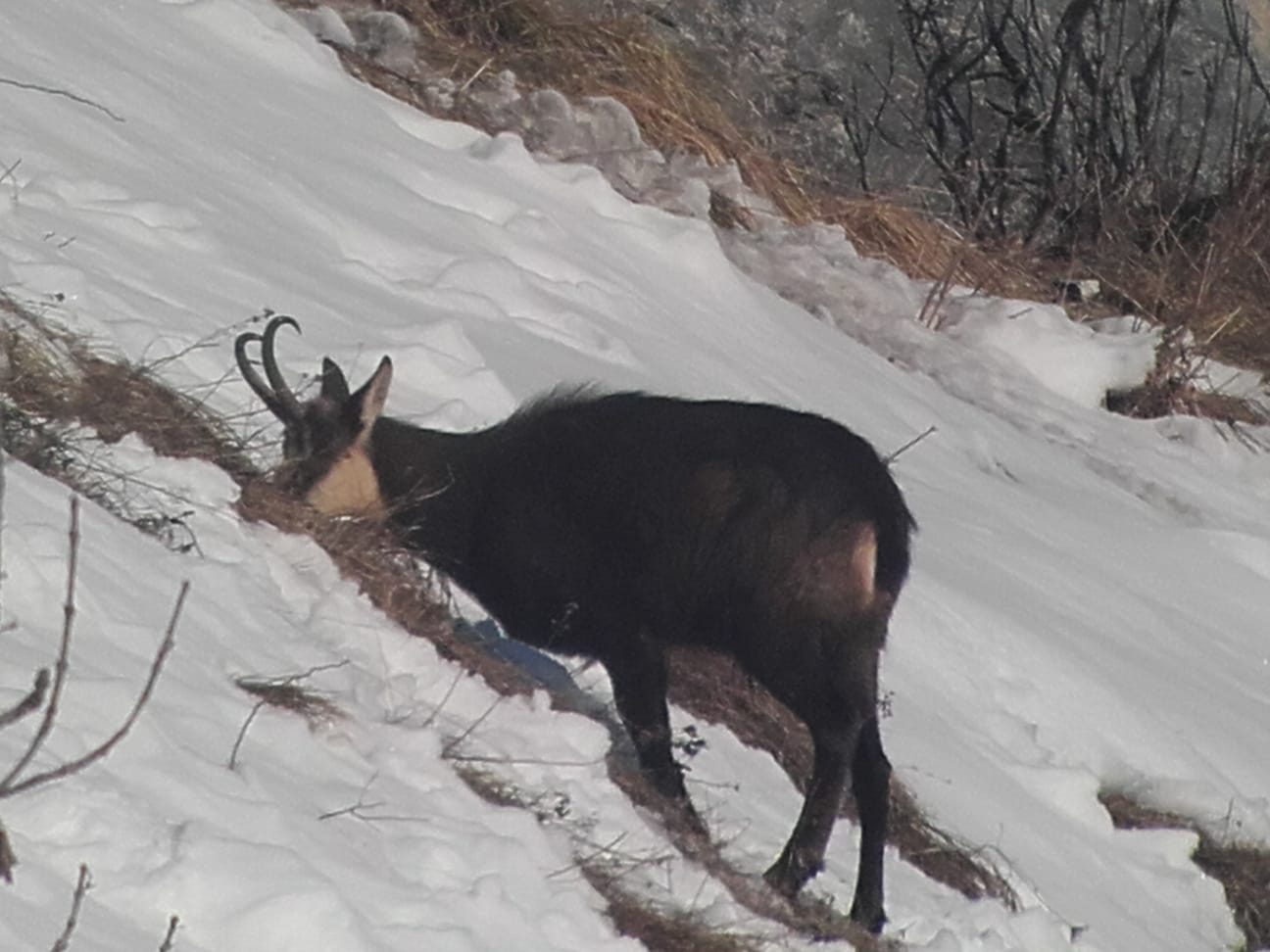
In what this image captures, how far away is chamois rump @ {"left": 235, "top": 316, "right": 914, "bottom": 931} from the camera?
516 centimetres

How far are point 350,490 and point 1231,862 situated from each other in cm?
283

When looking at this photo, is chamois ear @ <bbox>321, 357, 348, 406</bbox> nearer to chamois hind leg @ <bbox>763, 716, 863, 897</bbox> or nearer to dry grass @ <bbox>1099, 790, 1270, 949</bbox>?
chamois hind leg @ <bbox>763, 716, 863, 897</bbox>

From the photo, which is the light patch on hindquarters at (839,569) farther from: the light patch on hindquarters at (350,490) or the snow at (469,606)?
the light patch on hindquarters at (350,490)

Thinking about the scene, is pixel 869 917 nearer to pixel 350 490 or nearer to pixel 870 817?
pixel 870 817

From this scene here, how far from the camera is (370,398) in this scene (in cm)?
579

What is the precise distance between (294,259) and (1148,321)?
5477 millimetres

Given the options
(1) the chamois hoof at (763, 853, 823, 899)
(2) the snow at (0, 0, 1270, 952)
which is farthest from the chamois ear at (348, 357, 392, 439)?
(1) the chamois hoof at (763, 853, 823, 899)

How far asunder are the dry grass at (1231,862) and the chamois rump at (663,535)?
6.31 ft

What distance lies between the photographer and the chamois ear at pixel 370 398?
5770mm

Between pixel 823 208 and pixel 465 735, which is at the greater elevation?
pixel 823 208

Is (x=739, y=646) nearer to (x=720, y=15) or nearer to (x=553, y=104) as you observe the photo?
(x=553, y=104)

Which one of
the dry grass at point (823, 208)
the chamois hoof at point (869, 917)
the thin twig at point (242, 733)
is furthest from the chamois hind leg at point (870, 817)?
the dry grass at point (823, 208)

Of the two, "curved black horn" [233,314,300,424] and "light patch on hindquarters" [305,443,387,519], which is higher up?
"curved black horn" [233,314,300,424]

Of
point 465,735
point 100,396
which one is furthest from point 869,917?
point 100,396
